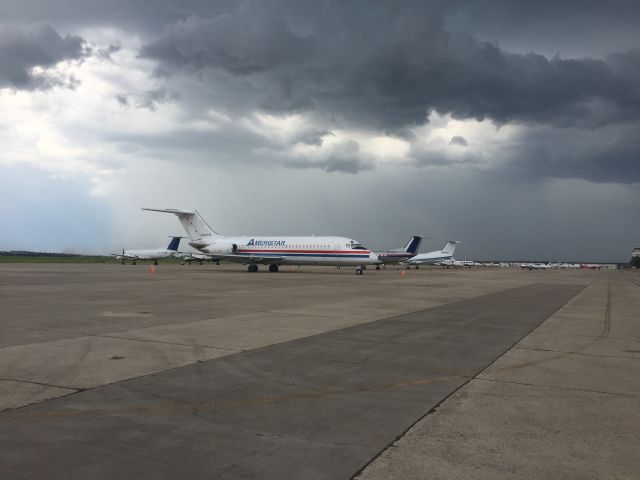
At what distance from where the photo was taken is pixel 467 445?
15.5ft

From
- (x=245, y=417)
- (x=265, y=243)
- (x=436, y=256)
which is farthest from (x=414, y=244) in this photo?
(x=245, y=417)

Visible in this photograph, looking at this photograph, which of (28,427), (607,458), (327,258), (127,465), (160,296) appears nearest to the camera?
(127,465)

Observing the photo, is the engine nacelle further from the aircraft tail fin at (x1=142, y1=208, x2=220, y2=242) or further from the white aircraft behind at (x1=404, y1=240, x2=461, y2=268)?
the white aircraft behind at (x1=404, y1=240, x2=461, y2=268)

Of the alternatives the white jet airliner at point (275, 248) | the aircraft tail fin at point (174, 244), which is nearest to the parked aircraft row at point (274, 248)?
the white jet airliner at point (275, 248)

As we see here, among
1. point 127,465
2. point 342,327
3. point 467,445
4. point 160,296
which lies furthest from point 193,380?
point 160,296

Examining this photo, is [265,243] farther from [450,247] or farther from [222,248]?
[450,247]

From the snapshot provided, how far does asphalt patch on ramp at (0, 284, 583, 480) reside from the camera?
4219mm

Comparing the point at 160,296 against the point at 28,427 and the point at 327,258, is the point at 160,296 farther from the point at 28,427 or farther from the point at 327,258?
the point at 327,258

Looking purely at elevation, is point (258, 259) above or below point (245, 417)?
above

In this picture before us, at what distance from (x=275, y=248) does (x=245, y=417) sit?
4480cm

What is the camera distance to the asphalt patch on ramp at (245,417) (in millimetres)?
4219

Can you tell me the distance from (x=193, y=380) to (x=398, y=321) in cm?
797

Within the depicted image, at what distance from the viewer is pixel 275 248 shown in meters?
50.1

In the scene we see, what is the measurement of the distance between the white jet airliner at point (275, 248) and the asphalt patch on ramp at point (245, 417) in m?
37.0
